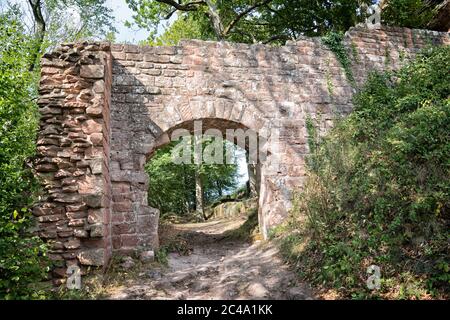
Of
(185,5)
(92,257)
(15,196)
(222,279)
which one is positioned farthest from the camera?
(185,5)

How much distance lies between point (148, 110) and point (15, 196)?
2.66 meters

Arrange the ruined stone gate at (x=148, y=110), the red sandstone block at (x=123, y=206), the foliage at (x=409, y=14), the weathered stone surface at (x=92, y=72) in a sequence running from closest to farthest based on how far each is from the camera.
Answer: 1. the ruined stone gate at (x=148, y=110)
2. the weathered stone surface at (x=92, y=72)
3. the red sandstone block at (x=123, y=206)
4. the foliage at (x=409, y=14)

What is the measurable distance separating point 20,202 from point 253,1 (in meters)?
11.6

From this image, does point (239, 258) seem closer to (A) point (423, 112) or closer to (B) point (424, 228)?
(B) point (424, 228)

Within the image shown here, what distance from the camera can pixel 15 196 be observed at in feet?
14.2

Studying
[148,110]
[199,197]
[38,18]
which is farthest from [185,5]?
[148,110]

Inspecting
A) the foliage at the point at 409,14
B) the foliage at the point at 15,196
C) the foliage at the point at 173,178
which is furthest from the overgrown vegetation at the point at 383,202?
the foliage at the point at 173,178

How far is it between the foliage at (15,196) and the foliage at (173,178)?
30.8ft

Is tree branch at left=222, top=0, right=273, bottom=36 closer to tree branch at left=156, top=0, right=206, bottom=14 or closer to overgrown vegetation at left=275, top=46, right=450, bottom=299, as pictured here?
tree branch at left=156, top=0, right=206, bottom=14

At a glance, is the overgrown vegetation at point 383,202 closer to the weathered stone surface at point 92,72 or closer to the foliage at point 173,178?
the weathered stone surface at point 92,72

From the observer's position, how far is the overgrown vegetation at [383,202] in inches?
142

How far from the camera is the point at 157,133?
6.09 meters

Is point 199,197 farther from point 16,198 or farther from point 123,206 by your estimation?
point 16,198
